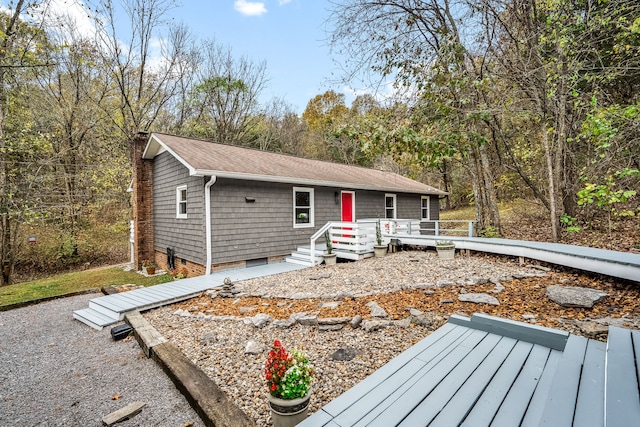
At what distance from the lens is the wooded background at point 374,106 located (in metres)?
6.21

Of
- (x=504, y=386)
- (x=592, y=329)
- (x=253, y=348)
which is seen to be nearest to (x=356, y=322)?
(x=253, y=348)

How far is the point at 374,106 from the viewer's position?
787cm

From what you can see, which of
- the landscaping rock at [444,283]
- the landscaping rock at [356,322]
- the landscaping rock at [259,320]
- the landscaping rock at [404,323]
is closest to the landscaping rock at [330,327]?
the landscaping rock at [356,322]

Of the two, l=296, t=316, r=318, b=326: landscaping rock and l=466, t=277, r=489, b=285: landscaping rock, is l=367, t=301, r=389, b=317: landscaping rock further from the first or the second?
l=466, t=277, r=489, b=285: landscaping rock

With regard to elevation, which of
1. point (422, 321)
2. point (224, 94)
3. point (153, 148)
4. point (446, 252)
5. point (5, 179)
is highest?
point (224, 94)

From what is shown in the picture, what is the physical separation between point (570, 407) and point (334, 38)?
26.5ft

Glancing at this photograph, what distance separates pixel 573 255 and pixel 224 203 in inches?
298

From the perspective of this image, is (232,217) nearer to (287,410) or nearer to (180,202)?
(180,202)

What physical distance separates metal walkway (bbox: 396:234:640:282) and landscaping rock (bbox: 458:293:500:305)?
204 cm

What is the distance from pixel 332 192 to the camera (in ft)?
34.0

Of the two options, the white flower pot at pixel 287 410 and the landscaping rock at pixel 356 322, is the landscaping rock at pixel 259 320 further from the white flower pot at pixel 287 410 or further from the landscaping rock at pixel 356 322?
the white flower pot at pixel 287 410

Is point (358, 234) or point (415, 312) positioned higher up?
point (358, 234)

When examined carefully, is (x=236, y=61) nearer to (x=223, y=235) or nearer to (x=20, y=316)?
(x=223, y=235)

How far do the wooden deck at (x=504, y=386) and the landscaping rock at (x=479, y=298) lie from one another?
6.89ft
